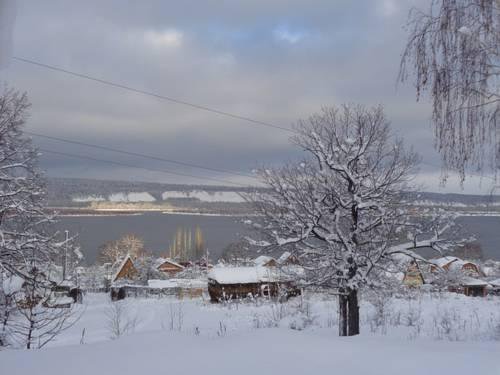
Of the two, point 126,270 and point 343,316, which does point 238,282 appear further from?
point 343,316

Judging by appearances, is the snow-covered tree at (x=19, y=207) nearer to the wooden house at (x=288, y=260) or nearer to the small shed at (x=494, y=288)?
the wooden house at (x=288, y=260)

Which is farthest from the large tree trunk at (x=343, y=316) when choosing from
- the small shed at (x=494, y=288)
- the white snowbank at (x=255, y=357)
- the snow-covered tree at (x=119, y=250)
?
the snow-covered tree at (x=119, y=250)

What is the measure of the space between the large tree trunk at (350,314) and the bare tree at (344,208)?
0.08ft

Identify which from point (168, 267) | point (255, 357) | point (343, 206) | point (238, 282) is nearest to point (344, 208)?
point (343, 206)

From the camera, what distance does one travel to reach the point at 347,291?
1098cm

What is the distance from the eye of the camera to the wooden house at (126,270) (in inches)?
2035

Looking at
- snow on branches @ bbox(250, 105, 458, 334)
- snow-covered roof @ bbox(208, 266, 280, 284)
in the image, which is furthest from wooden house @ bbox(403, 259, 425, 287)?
snow-covered roof @ bbox(208, 266, 280, 284)

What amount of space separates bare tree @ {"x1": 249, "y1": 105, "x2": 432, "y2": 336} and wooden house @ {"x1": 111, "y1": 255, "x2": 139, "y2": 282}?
141 ft

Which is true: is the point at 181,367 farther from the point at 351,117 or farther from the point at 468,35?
the point at 351,117

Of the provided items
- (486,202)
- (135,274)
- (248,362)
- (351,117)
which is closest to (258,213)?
(351,117)

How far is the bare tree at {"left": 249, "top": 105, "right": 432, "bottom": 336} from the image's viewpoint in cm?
1096

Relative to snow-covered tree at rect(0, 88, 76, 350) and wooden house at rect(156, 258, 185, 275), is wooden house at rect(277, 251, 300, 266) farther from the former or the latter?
wooden house at rect(156, 258, 185, 275)

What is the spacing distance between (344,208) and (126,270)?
46.4 meters

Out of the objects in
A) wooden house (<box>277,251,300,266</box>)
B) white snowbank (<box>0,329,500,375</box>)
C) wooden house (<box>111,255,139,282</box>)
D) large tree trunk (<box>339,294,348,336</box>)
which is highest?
wooden house (<box>277,251,300,266</box>)
